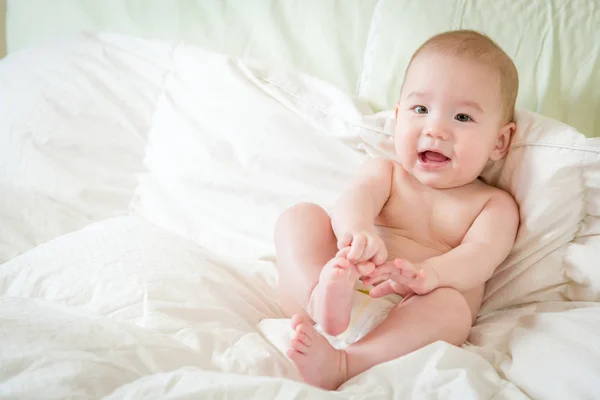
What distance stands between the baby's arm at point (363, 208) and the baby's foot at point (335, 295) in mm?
31

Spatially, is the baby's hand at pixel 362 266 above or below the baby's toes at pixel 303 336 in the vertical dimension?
above

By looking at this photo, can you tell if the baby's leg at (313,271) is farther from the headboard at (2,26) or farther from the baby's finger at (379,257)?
the headboard at (2,26)

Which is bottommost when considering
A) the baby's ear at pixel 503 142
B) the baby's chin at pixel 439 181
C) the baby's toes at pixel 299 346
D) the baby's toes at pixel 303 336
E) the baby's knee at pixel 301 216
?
the baby's toes at pixel 299 346

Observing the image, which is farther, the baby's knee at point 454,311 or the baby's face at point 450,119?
the baby's face at point 450,119

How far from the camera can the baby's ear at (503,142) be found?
1.13 meters

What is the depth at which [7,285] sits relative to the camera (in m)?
0.98

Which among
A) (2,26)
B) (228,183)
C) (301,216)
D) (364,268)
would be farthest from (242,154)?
(2,26)

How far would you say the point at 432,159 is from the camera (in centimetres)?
111

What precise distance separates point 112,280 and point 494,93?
729mm

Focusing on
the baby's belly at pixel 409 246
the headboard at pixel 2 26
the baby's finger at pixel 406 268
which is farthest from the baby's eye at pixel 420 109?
Answer: the headboard at pixel 2 26

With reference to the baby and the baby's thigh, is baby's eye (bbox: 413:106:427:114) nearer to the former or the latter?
the baby

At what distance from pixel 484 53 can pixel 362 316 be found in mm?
519

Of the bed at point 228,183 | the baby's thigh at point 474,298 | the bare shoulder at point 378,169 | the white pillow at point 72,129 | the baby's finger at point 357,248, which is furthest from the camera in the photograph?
the white pillow at point 72,129

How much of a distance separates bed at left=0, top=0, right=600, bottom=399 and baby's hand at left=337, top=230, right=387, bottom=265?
156mm
